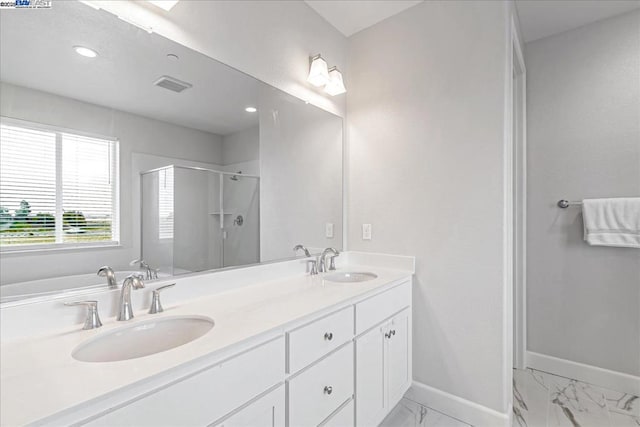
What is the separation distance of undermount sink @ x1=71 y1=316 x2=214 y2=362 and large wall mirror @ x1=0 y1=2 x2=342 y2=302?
0.25 metres

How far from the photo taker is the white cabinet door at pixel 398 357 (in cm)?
167

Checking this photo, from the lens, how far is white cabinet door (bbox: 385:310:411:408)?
1672 millimetres

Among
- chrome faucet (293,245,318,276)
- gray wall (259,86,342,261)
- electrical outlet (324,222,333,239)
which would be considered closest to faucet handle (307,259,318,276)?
chrome faucet (293,245,318,276)

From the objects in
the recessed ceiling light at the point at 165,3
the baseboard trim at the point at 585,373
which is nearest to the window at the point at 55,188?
the recessed ceiling light at the point at 165,3

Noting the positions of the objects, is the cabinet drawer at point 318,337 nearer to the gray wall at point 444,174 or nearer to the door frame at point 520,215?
the gray wall at point 444,174

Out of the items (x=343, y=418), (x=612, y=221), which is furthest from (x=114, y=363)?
(x=612, y=221)

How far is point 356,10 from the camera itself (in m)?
2.02

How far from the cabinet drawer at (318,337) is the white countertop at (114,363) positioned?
0.20 feet

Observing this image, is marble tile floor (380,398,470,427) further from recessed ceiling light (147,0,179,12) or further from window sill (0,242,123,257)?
recessed ceiling light (147,0,179,12)

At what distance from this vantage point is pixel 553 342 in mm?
2277

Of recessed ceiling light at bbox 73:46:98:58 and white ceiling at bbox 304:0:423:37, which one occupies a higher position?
white ceiling at bbox 304:0:423:37

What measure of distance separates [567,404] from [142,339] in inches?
97.3

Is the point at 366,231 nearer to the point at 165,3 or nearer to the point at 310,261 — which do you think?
the point at 310,261

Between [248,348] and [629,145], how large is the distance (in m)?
2.68
